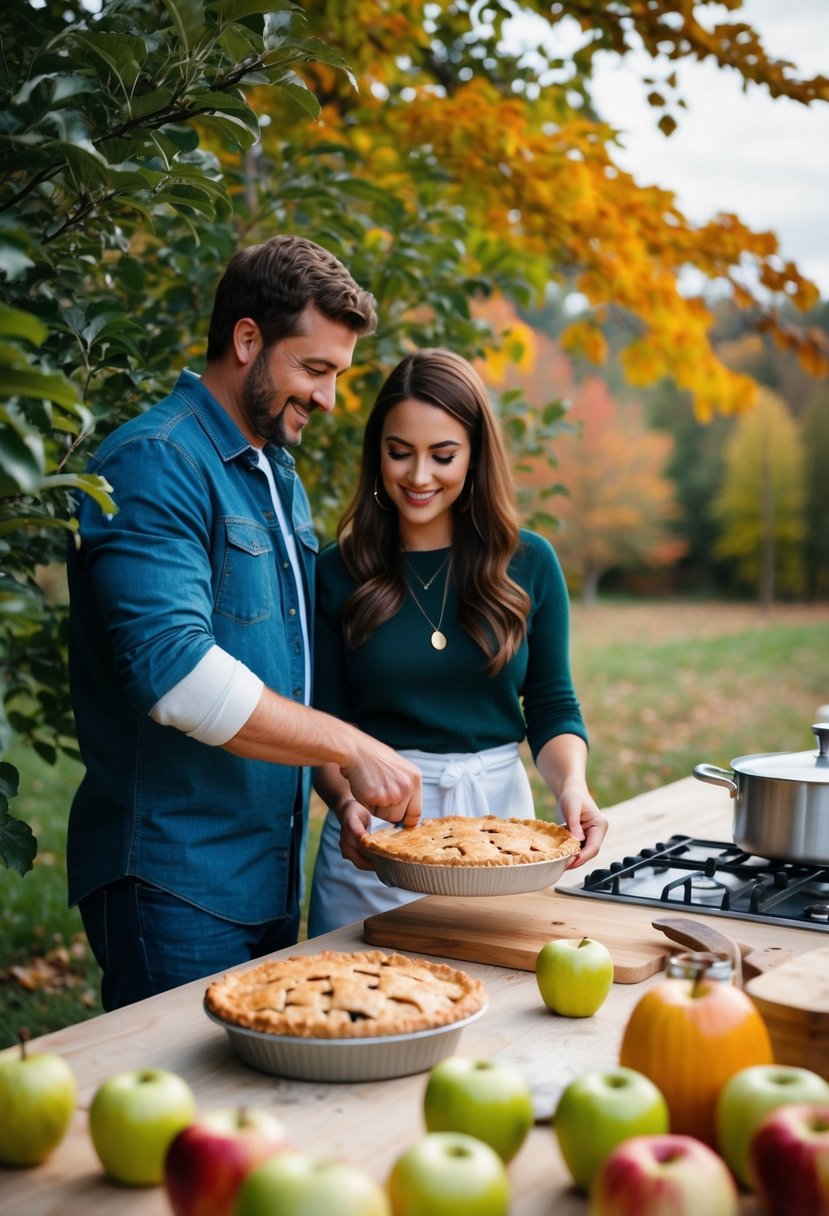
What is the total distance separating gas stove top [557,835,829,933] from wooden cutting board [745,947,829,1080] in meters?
0.74

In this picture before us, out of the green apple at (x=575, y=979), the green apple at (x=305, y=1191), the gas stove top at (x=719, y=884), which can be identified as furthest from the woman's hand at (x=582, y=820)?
the green apple at (x=305, y=1191)

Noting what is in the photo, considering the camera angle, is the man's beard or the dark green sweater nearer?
the man's beard

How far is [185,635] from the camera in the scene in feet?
7.18

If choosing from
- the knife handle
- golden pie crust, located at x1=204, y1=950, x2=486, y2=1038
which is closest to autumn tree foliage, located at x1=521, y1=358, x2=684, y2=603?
the knife handle

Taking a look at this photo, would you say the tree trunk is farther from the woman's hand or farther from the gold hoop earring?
the woman's hand

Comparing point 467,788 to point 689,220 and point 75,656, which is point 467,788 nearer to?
point 75,656

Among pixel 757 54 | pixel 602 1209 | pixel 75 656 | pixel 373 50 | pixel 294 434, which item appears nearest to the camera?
pixel 602 1209

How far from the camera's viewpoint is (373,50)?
472cm

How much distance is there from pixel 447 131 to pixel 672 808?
2.52 m

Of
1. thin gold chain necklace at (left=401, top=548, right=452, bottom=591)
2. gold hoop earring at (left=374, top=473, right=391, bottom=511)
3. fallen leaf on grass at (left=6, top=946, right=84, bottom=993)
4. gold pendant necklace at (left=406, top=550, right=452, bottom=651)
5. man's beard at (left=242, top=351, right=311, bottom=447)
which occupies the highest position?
man's beard at (left=242, top=351, right=311, bottom=447)

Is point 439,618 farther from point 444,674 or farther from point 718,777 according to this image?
point 718,777

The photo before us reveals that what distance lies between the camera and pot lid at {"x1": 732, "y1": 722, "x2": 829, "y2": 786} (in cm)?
242

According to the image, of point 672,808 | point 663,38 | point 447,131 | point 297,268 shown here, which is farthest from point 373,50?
point 672,808

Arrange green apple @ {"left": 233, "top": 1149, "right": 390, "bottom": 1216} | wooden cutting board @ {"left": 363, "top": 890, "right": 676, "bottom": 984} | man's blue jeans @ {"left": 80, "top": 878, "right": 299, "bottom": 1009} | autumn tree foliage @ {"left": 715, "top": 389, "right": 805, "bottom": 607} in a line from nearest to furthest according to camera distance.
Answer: green apple @ {"left": 233, "top": 1149, "right": 390, "bottom": 1216} < wooden cutting board @ {"left": 363, "top": 890, "right": 676, "bottom": 984} < man's blue jeans @ {"left": 80, "top": 878, "right": 299, "bottom": 1009} < autumn tree foliage @ {"left": 715, "top": 389, "right": 805, "bottom": 607}
